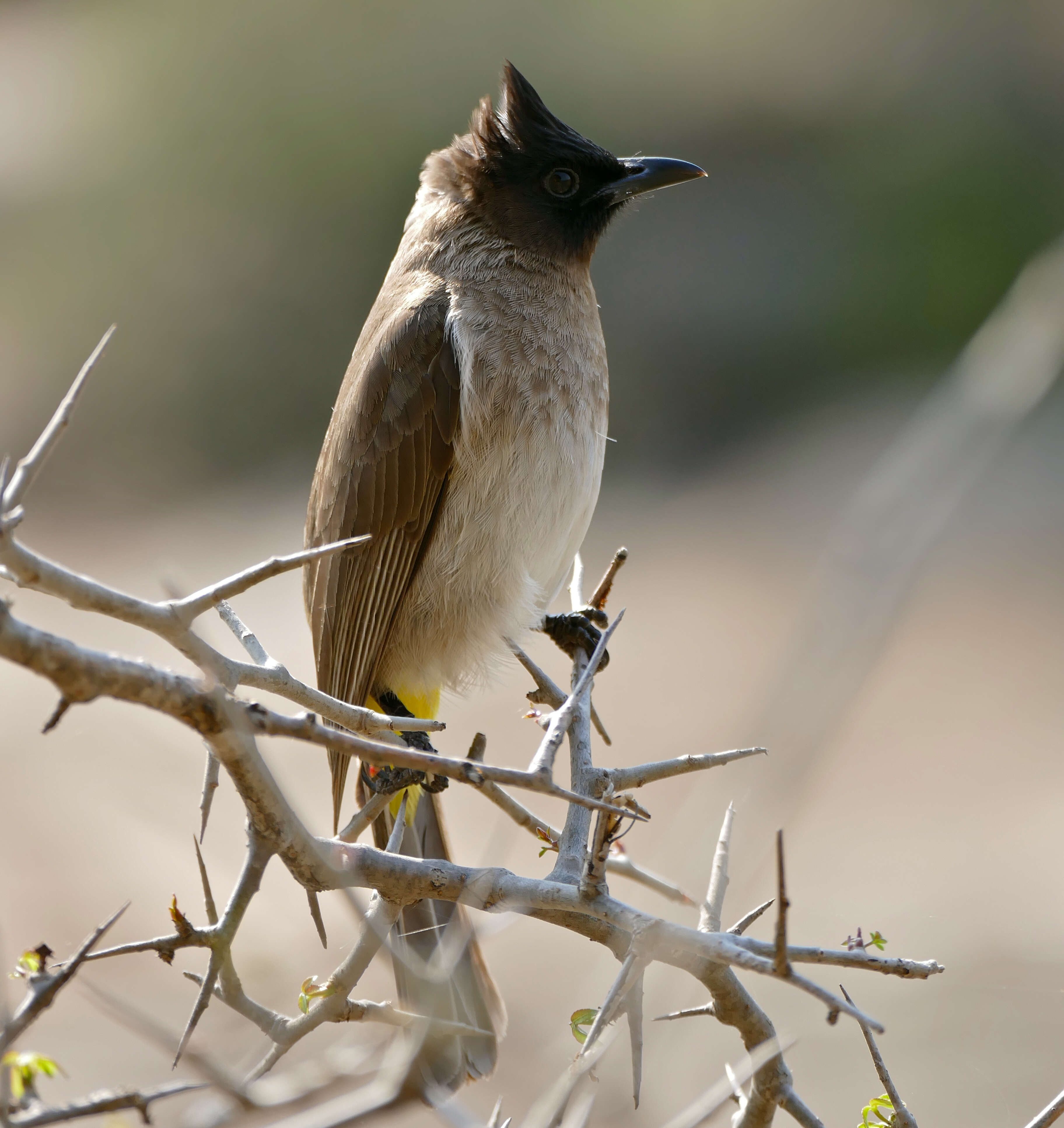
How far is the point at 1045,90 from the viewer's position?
989 cm

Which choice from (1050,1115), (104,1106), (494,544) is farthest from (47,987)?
(494,544)

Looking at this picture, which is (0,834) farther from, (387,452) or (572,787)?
(572,787)

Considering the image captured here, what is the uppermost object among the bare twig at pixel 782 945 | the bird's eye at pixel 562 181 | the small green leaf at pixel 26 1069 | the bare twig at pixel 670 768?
the bird's eye at pixel 562 181

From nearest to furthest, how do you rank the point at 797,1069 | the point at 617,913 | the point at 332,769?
the point at 617,913
the point at 332,769
the point at 797,1069

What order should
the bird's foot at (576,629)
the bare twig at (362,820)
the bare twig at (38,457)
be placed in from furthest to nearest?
the bird's foot at (576,629)
the bare twig at (362,820)
the bare twig at (38,457)

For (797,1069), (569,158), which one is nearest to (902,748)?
(797,1069)

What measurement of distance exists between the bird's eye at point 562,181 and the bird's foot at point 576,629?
3.46ft

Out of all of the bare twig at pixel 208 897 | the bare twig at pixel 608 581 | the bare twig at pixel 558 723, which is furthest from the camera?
the bare twig at pixel 608 581

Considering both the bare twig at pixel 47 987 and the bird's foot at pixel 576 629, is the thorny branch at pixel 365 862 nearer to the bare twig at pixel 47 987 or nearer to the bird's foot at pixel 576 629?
the bare twig at pixel 47 987

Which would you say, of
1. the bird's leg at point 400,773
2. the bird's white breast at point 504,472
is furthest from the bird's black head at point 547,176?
the bird's leg at point 400,773

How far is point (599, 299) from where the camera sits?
10.3 m

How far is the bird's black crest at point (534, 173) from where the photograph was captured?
2777 mm

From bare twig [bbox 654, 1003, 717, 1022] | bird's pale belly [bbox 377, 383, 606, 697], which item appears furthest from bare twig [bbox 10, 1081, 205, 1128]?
bird's pale belly [bbox 377, 383, 606, 697]

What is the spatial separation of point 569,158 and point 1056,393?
7.04m
